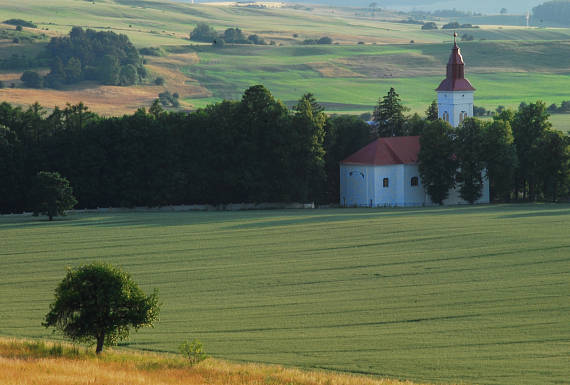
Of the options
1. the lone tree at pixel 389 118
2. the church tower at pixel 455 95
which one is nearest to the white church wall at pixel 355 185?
the lone tree at pixel 389 118

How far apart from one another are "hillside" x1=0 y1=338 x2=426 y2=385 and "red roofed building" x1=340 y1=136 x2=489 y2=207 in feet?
197

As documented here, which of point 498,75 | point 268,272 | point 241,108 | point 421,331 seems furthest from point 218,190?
point 498,75

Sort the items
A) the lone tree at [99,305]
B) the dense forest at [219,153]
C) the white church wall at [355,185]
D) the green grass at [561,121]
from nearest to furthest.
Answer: the lone tree at [99,305], the dense forest at [219,153], the white church wall at [355,185], the green grass at [561,121]

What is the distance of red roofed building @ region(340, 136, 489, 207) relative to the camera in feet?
311

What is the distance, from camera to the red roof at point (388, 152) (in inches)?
3730

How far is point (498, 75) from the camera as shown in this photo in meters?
200

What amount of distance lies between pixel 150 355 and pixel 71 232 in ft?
127

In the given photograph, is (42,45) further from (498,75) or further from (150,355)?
(150,355)

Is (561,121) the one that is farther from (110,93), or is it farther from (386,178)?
(110,93)

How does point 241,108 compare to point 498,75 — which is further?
point 498,75

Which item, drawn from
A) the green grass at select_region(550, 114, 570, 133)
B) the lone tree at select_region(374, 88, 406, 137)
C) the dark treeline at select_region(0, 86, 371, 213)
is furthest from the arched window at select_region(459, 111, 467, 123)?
the green grass at select_region(550, 114, 570, 133)

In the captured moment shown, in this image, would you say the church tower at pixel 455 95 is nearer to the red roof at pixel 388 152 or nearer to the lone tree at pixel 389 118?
the lone tree at pixel 389 118

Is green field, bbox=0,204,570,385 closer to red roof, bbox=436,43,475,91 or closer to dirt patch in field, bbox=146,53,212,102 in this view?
red roof, bbox=436,43,475,91

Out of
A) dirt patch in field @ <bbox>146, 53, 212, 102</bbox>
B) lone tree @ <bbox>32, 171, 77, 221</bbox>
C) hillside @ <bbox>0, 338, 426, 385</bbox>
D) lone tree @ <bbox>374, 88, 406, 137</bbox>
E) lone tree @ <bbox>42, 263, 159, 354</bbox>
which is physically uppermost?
dirt patch in field @ <bbox>146, 53, 212, 102</bbox>
